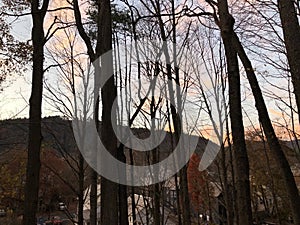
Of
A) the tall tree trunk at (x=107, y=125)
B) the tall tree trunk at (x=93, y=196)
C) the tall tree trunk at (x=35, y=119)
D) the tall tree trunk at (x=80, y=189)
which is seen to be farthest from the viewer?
the tall tree trunk at (x=80, y=189)

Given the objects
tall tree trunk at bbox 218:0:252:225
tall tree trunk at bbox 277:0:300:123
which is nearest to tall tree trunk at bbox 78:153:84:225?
tall tree trunk at bbox 218:0:252:225

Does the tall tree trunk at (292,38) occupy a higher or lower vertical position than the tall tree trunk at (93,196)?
higher

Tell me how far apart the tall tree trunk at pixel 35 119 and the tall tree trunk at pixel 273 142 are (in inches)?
126

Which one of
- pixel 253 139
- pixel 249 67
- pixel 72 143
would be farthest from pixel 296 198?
pixel 253 139

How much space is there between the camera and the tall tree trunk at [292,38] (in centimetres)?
313

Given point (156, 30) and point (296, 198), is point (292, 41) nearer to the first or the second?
point (296, 198)

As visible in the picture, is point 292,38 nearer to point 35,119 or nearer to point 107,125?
point 107,125

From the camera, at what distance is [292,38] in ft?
10.6

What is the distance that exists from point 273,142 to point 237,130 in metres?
1.67

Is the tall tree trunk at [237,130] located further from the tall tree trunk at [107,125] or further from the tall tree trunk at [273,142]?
the tall tree trunk at [107,125]

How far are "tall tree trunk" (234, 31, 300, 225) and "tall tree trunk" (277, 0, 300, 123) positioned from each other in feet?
4.48

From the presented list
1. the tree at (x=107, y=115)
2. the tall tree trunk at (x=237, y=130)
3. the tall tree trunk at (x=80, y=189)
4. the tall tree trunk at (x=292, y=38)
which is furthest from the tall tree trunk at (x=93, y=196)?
the tall tree trunk at (x=292, y=38)

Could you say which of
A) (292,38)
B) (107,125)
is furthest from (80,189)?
(292,38)

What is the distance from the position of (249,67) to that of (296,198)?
1.97 m
